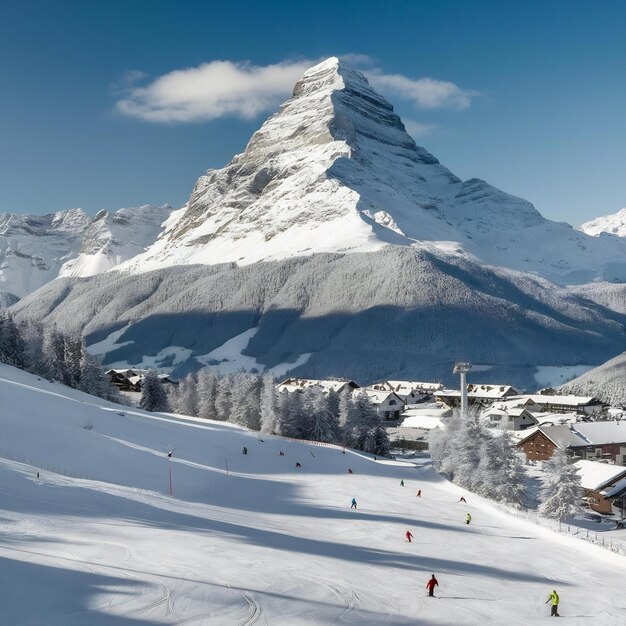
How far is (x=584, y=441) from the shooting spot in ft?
261

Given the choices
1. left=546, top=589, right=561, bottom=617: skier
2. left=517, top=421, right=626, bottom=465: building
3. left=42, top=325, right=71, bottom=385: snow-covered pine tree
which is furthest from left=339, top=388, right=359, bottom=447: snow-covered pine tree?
left=546, top=589, right=561, bottom=617: skier

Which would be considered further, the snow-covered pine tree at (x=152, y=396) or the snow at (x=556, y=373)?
the snow at (x=556, y=373)

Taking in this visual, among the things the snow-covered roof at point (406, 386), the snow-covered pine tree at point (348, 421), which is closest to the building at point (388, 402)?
the snow-covered roof at point (406, 386)

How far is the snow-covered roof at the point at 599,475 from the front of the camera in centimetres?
5980

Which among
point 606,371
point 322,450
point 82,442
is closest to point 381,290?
point 606,371

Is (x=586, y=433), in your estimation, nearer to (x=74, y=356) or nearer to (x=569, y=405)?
(x=569, y=405)

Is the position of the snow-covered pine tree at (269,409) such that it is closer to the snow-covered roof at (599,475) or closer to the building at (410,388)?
the snow-covered roof at (599,475)

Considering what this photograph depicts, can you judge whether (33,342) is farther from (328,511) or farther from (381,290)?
(381,290)

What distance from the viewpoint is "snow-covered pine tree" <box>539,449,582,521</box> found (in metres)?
52.7

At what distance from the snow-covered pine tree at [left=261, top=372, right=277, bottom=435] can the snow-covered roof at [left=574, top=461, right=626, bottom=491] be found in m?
37.5

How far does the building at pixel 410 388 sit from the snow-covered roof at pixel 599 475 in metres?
67.2

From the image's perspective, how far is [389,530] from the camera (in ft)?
128

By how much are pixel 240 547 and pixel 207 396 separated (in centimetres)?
7154

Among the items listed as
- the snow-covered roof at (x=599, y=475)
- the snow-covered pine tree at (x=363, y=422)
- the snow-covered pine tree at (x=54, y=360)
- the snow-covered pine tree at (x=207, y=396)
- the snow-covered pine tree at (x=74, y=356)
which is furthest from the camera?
the snow-covered pine tree at (x=207, y=396)
